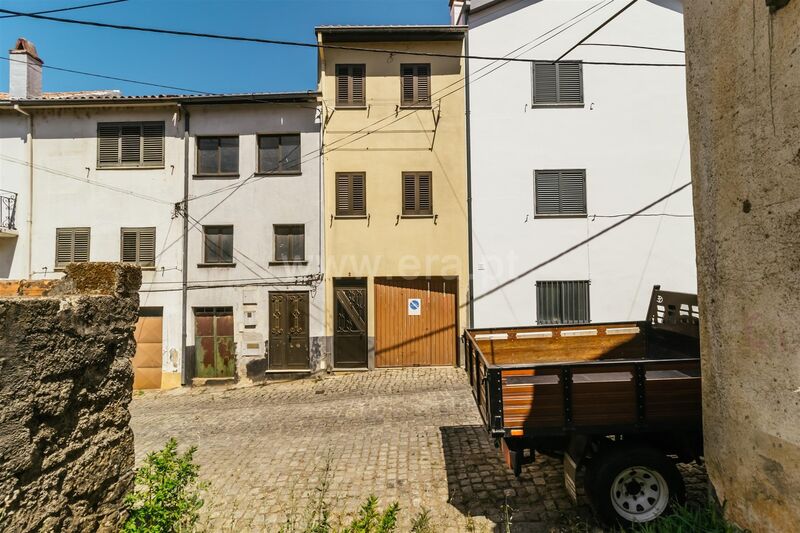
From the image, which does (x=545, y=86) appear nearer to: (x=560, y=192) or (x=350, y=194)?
(x=560, y=192)

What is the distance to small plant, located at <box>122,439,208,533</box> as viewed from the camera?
11.7ft

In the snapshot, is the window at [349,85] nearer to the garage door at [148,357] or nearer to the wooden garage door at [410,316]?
the wooden garage door at [410,316]

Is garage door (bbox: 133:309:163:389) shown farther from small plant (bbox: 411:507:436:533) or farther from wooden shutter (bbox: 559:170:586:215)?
wooden shutter (bbox: 559:170:586:215)

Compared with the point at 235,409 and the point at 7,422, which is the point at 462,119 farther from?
the point at 7,422

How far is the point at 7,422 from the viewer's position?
252cm

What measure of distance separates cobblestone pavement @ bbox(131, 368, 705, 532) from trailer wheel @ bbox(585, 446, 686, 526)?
1.53 feet

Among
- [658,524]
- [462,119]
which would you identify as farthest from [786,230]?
[462,119]

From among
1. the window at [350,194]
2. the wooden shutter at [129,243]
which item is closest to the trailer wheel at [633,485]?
the window at [350,194]

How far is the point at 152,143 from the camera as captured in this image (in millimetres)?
13859

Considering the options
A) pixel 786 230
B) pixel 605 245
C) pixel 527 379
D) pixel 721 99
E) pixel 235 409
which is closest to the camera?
pixel 786 230

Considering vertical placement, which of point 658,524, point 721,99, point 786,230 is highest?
point 721,99

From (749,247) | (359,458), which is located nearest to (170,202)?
(359,458)

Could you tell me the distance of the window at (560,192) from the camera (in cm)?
1326

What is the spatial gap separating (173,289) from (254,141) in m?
5.24
